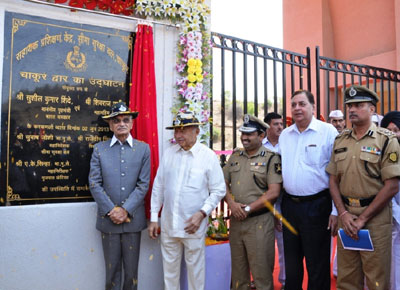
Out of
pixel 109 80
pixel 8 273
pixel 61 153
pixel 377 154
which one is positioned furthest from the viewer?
pixel 109 80

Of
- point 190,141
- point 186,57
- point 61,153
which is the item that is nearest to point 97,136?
point 61,153

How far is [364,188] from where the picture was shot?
2.89 metres

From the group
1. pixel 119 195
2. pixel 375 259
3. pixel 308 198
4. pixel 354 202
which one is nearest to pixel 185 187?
pixel 119 195

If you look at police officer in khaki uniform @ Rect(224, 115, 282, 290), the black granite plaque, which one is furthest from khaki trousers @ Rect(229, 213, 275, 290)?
the black granite plaque

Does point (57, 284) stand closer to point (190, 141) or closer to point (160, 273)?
point (160, 273)

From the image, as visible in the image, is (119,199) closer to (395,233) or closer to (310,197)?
(310,197)

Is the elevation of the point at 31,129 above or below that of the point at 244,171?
above

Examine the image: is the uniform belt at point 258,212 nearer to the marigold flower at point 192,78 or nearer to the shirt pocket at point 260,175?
the shirt pocket at point 260,175

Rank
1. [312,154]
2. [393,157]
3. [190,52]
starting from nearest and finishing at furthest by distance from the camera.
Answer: [393,157], [312,154], [190,52]

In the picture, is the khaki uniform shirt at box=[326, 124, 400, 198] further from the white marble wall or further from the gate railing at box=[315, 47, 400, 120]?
the gate railing at box=[315, 47, 400, 120]

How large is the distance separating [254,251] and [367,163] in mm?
1213

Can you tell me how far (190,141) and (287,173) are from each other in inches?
36.5

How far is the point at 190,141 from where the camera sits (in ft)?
11.3

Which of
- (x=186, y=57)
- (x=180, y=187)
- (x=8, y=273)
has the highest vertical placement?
(x=186, y=57)
